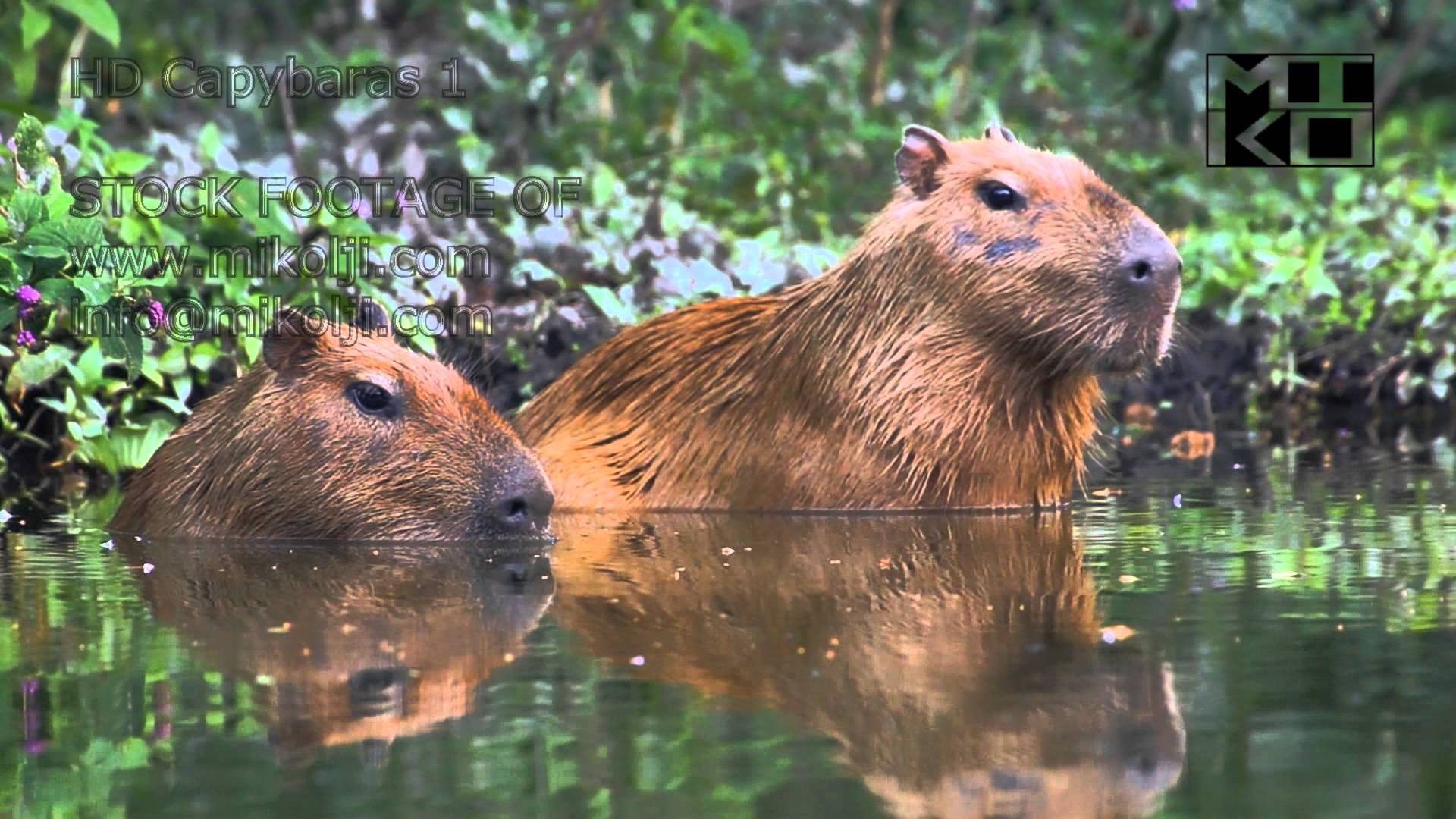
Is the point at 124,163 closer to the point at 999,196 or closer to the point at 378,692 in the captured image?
the point at 999,196

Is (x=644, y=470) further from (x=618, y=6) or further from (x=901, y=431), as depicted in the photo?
(x=618, y=6)

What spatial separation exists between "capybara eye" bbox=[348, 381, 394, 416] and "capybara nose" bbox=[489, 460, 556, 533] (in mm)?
373

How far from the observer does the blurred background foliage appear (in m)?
7.80

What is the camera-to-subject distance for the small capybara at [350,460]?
599 cm

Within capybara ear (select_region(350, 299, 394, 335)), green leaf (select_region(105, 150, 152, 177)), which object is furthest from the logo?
capybara ear (select_region(350, 299, 394, 335))

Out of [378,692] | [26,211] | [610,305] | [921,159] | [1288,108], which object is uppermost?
[1288,108]

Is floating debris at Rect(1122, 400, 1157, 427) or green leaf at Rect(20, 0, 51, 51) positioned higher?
green leaf at Rect(20, 0, 51, 51)

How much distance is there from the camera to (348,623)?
4.70m

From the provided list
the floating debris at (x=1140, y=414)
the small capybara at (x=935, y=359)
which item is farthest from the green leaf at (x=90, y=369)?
the floating debris at (x=1140, y=414)

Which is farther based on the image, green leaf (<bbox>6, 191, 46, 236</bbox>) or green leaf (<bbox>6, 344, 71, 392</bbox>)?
green leaf (<bbox>6, 344, 71, 392</bbox>)

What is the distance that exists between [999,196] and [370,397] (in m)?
1.80

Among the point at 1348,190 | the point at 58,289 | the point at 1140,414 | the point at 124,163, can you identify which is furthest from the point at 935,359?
the point at 1348,190

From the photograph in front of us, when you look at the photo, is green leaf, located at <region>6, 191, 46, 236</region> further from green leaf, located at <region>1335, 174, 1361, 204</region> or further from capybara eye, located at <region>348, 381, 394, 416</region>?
green leaf, located at <region>1335, 174, 1361, 204</region>

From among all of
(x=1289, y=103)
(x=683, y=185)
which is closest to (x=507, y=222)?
(x=683, y=185)
